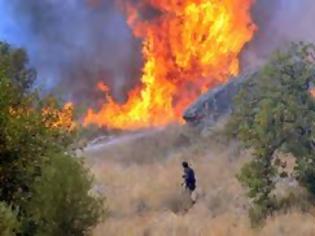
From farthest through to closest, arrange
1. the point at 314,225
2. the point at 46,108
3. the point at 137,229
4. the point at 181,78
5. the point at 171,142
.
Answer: the point at 181,78 < the point at 171,142 < the point at 137,229 < the point at 314,225 < the point at 46,108

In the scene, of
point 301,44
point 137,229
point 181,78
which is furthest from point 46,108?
point 181,78

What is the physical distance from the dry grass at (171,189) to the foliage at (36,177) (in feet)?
19.5

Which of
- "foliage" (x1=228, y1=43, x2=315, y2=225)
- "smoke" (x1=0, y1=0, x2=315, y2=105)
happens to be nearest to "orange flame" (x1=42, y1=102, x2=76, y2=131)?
"foliage" (x1=228, y1=43, x2=315, y2=225)

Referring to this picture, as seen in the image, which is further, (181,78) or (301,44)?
(181,78)

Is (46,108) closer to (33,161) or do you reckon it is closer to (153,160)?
(33,161)

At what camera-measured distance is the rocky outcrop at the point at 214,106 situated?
3753 centimetres

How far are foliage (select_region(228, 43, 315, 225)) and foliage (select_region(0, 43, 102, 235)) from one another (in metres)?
7.80

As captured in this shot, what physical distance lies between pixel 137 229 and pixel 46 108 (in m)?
6.06

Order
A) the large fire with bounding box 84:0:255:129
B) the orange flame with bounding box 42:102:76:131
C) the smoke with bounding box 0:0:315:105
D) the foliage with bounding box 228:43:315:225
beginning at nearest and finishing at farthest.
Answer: the orange flame with bounding box 42:102:76:131, the foliage with bounding box 228:43:315:225, the large fire with bounding box 84:0:255:129, the smoke with bounding box 0:0:315:105

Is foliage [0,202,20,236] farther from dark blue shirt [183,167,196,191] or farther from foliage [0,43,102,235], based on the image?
dark blue shirt [183,167,196,191]

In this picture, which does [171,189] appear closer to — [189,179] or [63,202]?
[189,179]

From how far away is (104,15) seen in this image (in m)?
55.6

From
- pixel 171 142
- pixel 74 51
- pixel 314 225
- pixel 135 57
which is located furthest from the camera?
pixel 74 51

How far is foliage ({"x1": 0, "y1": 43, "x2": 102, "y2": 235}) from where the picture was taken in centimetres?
1158
